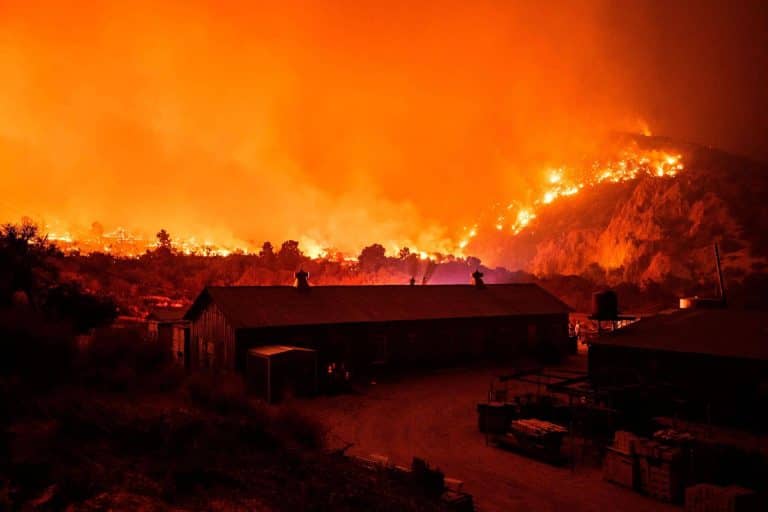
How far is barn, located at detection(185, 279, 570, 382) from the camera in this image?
90.9 feet

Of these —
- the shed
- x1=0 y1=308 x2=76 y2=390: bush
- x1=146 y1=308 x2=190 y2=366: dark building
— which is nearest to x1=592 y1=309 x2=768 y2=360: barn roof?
the shed

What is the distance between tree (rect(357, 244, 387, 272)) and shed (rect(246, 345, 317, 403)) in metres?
73.5

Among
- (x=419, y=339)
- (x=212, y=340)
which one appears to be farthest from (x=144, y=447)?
(x=419, y=339)

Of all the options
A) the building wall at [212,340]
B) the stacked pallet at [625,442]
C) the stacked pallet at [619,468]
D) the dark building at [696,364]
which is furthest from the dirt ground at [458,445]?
the building wall at [212,340]

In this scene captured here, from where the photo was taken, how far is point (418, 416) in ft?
72.4

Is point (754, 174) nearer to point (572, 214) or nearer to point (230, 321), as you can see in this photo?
point (572, 214)

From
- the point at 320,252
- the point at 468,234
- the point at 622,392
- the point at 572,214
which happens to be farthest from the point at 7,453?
the point at 468,234

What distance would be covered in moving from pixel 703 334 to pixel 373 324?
17.0m

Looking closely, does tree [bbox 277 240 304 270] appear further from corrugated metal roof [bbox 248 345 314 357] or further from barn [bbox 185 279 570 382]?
corrugated metal roof [bbox 248 345 314 357]

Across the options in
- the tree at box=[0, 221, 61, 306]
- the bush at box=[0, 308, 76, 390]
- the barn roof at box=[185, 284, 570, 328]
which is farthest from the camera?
the tree at box=[0, 221, 61, 306]

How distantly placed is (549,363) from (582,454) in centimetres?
2028

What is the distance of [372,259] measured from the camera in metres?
104

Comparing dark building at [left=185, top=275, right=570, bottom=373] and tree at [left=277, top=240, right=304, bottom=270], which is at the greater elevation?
tree at [left=277, top=240, right=304, bottom=270]

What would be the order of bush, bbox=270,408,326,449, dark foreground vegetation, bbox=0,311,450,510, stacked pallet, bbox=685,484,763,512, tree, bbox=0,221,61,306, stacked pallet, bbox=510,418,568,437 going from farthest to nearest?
1. tree, bbox=0,221,61,306
2. stacked pallet, bbox=510,418,568,437
3. bush, bbox=270,408,326,449
4. stacked pallet, bbox=685,484,763,512
5. dark foreground vegetation, bbox=0,311,450,510
